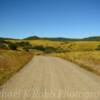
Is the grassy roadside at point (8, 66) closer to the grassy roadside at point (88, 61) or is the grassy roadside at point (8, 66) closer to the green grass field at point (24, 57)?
the green grass field at point (24, 57)

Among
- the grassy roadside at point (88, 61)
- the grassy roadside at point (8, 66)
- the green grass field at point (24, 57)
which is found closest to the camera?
the grassy roadside at point (8, 66)

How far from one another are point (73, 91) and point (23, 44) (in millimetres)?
114128

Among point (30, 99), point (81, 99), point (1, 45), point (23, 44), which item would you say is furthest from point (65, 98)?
point (23, 44)

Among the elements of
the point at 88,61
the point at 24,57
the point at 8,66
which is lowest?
the point at 24,57

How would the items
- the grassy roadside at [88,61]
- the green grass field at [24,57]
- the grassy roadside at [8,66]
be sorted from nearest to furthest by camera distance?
the grassy roadside at [8,66]
the green grass field at [24,57]
the grassy roadside at [88,61]

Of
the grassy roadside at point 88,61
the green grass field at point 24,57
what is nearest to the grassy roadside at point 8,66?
the green grass field at point 24,57

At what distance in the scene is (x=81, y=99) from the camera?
8.74m

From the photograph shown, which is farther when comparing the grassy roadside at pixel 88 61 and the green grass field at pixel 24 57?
the grassy roadside at pixel 88 61

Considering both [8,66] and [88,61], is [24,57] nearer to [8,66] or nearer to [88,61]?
[88,61]

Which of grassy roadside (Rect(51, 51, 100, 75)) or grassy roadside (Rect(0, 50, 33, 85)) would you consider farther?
grassy roadside (Rect(51, 51, 100, 75))

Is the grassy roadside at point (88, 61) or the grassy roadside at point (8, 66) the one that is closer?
the grassy roadside at point (8, 66)

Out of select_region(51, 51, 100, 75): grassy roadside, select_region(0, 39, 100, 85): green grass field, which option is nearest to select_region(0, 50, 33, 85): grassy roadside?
select_region(0, 39, 100, 85): green grass field

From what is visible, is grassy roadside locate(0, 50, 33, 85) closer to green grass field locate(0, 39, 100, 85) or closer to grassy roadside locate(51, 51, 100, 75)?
green grass field locate(0, 39, 100, 85)

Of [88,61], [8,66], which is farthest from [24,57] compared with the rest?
[8,66]
